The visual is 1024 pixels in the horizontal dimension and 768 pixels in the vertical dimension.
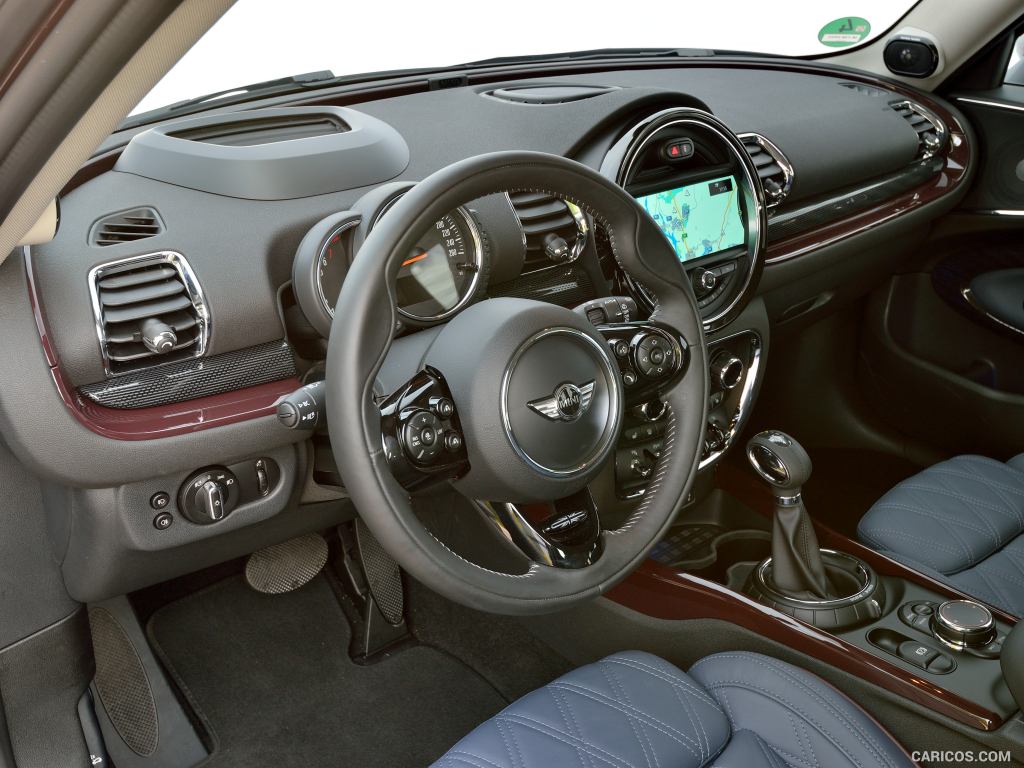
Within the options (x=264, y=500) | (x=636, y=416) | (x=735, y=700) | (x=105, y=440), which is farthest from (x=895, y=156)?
(x=105, y=440)

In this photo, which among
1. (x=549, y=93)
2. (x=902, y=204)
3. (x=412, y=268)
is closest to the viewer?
(x=412, y=268)

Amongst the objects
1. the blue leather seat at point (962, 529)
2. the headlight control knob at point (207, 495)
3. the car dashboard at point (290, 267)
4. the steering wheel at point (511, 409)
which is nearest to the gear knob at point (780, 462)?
the car dashboard at point (290, 267)

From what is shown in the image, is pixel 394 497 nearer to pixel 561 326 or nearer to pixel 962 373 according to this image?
pixel 561 326

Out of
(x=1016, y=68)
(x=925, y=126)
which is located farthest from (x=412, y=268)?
(x=1016, y=68)

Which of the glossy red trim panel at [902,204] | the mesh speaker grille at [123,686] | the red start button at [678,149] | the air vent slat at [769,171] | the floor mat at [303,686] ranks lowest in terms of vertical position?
the floor mat at [303,686]

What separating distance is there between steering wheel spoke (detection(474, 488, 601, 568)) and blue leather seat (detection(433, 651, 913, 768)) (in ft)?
0.85

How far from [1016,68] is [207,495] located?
2316 millimetres

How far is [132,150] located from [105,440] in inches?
18.8

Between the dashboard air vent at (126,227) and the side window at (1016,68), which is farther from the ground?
the dashboard air vent at (126,227)

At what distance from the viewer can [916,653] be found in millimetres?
1604

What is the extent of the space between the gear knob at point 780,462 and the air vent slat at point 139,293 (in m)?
0.98

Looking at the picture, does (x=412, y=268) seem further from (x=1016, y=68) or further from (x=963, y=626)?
(x=1016, y=68)

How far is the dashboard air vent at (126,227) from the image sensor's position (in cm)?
140

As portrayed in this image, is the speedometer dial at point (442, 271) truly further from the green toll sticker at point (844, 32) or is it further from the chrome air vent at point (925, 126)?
the green toll sticker at point (844, 32)
